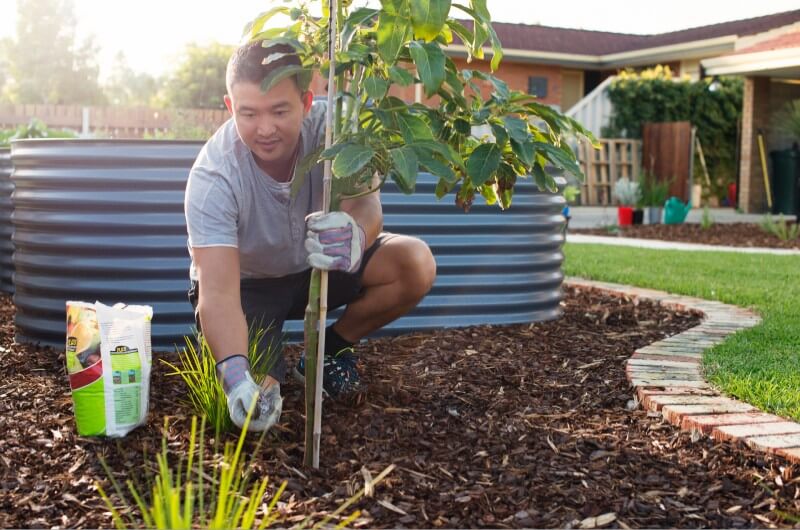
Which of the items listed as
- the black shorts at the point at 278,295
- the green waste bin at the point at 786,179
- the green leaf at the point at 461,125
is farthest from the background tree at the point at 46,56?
the green leaf at the point at 461,125

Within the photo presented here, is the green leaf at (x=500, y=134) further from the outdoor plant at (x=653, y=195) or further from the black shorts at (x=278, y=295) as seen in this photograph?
the outdoor plant at (x=653, y=195)

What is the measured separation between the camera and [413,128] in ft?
6.13

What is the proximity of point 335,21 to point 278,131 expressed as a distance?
0.47m

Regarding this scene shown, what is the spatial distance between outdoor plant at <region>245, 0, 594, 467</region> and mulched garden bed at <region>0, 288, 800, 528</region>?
259 millimetres

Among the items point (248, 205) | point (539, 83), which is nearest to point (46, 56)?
point (539, 83)

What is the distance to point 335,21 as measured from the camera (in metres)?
1.92

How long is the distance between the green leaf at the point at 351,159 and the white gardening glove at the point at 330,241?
0.32 metres

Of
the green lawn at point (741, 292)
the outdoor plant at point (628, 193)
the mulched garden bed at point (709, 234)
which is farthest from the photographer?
the outdoor plant at point (628, 193)

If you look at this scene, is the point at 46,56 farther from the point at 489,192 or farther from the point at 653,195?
the point at 489,192

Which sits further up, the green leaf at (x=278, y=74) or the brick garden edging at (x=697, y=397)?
the green leaf at (x=278, y=74)

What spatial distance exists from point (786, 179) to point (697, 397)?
11.7 meters

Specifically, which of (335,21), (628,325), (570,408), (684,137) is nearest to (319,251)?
(335,21)

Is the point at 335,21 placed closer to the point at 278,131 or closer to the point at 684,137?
the point at 278,131

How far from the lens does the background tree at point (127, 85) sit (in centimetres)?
5669
